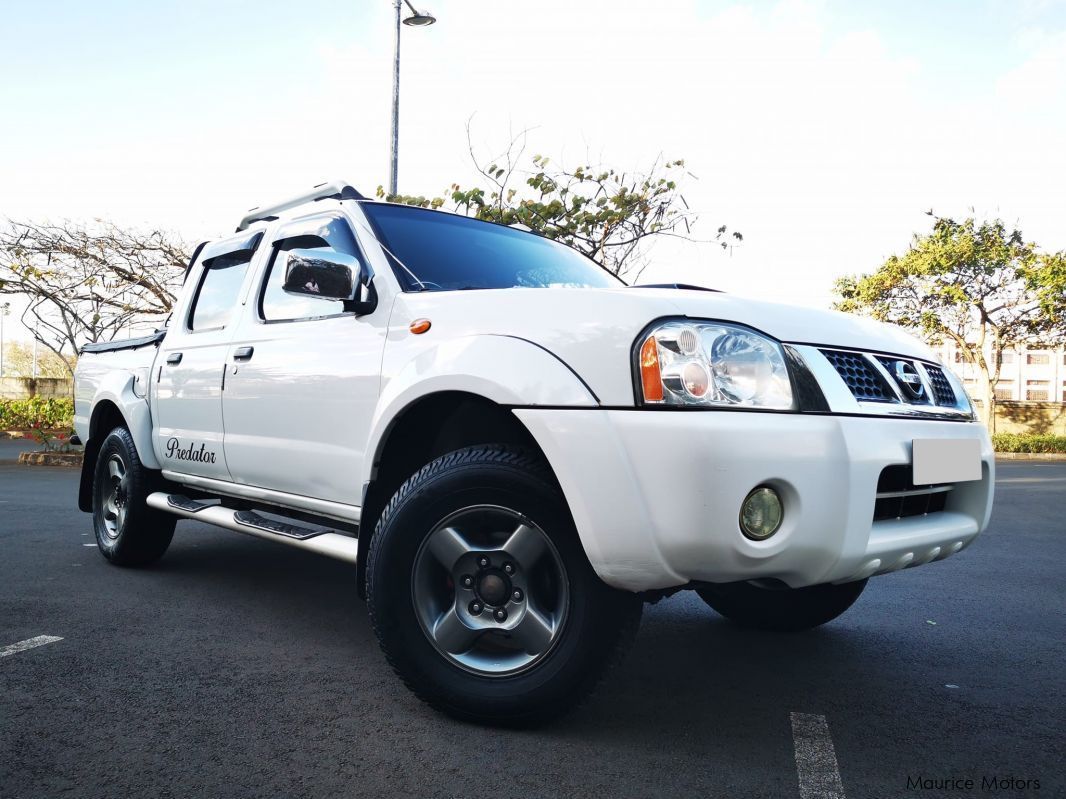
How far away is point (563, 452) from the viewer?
7.78 ft

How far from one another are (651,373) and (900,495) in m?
0.87

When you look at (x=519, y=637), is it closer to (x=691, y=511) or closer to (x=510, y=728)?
(x=510, y=728)

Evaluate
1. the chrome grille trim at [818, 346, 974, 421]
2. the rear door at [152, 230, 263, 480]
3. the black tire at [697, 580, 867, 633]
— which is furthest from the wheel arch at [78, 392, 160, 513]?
the chrome grille trim at [818, 346, 974, 421]

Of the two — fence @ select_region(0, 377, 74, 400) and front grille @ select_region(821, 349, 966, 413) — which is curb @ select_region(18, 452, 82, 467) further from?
front grille @ select_region(821, 349, 966, 413)

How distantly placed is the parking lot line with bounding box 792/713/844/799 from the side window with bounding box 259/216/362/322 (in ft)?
7.24

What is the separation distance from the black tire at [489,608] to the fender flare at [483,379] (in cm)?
21

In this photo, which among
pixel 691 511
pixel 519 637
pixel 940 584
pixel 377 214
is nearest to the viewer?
pixel 691 511

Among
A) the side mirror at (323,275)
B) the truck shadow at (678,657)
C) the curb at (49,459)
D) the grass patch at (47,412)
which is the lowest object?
the curb at (49,459)

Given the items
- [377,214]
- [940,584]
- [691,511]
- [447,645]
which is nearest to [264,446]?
[377,214]

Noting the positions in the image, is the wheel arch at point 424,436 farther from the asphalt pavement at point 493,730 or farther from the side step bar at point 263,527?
the asphalt pavement at point 493,730

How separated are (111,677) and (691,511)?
215 cm

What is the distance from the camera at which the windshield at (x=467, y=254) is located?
3352mm

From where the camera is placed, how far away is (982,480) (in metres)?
2.87

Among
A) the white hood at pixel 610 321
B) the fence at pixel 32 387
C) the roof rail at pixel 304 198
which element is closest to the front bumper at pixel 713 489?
the white hood at pixel 610 321
